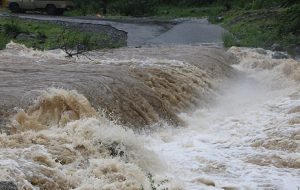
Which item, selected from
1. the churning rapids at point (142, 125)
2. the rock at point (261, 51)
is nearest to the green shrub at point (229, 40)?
the rock at point (261, 51)

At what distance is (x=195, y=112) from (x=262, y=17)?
14590 millimetres

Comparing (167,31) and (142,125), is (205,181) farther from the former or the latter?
(167,31)

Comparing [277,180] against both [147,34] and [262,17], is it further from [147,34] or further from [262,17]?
[262,17]

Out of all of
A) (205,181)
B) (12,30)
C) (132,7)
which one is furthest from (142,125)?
(132,7)

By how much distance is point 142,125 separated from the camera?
36.9 feet

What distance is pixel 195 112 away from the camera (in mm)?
13078

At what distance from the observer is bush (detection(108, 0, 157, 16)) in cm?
3381

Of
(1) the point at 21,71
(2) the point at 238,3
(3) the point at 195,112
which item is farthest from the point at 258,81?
(2) the point at 238,3

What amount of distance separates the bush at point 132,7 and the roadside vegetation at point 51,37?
9797mm

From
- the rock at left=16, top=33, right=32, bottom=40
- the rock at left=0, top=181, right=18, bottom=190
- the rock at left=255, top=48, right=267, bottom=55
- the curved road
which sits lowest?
the curved road

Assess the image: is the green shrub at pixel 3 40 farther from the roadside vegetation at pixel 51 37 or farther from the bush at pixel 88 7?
the bush at pixel 88 7

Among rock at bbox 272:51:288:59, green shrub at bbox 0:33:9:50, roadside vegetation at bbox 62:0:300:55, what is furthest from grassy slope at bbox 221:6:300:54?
green shrub at bbox 0:33:9:50

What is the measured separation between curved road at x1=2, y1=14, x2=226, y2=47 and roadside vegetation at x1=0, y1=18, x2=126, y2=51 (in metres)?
1.27

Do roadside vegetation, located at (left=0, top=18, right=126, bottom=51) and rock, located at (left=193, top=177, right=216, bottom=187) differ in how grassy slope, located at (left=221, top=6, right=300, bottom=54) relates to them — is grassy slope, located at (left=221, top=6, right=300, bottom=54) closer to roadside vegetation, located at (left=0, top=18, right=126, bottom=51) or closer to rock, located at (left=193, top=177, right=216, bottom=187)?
roadside vegetation, located at (left=0, top=18, right=126, bottom=51)
